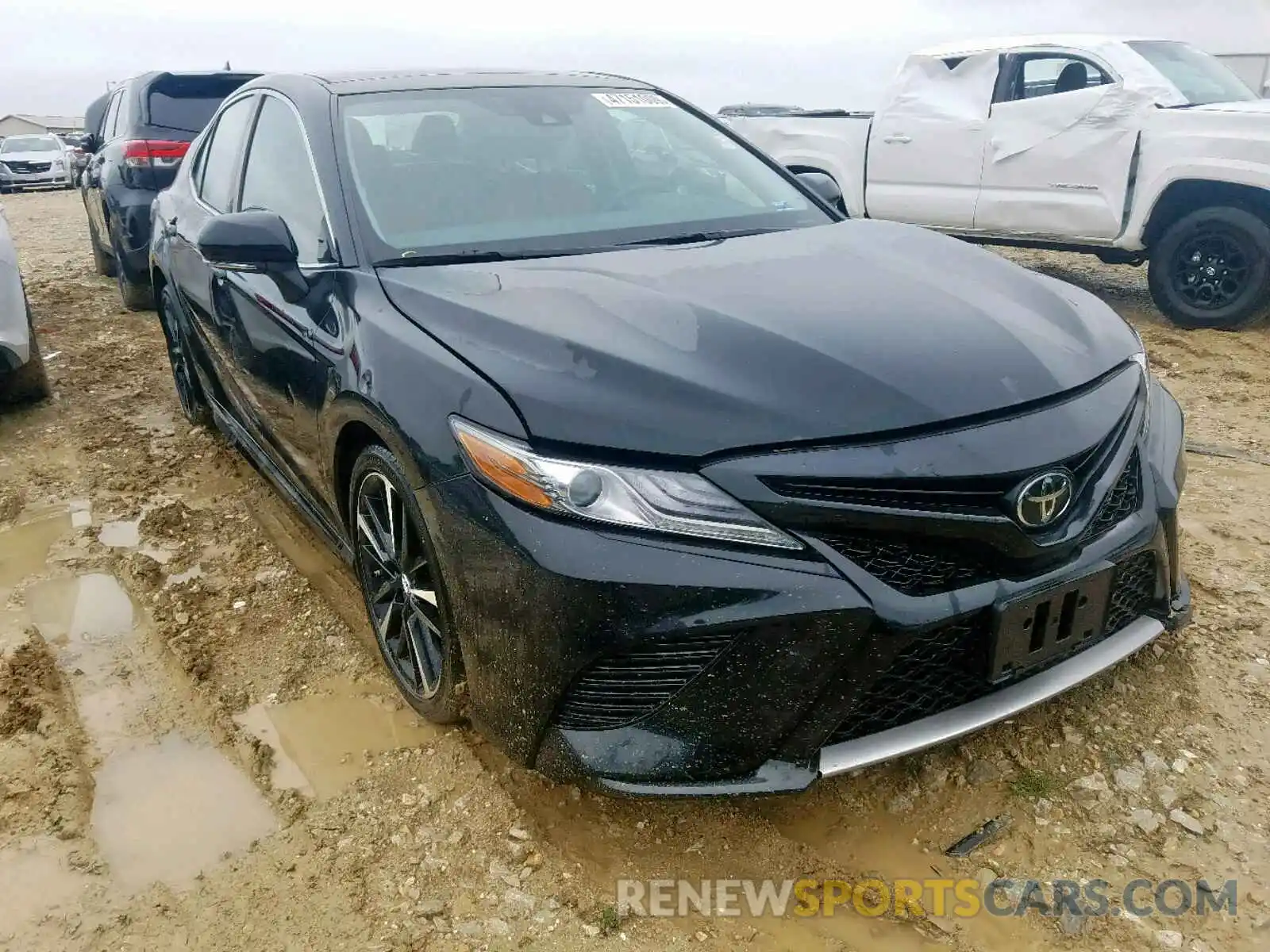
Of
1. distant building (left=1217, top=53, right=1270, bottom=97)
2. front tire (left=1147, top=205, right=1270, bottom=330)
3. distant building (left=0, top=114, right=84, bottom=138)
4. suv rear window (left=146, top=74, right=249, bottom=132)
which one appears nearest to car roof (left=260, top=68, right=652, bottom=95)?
suv rear window (left=146, top=74, right=249, bottom=132)

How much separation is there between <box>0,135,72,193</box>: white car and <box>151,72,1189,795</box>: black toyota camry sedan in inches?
1159

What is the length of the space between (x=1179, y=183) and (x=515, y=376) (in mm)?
5884

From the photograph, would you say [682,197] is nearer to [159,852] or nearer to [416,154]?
[416,154]

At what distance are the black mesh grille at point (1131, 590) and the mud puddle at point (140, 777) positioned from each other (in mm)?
1942

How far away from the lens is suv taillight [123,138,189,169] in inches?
272

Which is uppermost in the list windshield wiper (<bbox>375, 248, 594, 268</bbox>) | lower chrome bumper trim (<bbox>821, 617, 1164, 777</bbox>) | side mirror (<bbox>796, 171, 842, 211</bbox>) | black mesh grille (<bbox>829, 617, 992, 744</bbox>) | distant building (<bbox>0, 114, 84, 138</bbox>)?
side mirror (<bbox>796, 171, 842, 211</bbox>)

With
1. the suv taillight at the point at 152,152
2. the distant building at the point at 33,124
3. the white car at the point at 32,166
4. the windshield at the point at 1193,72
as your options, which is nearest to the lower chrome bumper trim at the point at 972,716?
the windshield at the point at 1193,72

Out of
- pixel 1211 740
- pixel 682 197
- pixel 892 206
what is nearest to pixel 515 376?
pixel 682 197

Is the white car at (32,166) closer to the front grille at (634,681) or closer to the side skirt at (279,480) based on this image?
the side skirt at (279,480)

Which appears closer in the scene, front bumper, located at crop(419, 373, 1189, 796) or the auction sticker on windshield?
front bumper, located at crop(419, 373, 1189, 796)

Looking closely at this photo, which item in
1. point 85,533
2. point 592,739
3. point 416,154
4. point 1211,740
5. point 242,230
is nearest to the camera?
point 592,739

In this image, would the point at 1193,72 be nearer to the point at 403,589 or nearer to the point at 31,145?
the point at 403,589

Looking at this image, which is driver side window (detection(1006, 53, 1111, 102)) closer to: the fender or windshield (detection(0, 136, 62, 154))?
the fender

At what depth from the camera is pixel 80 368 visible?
6113 millimetres
